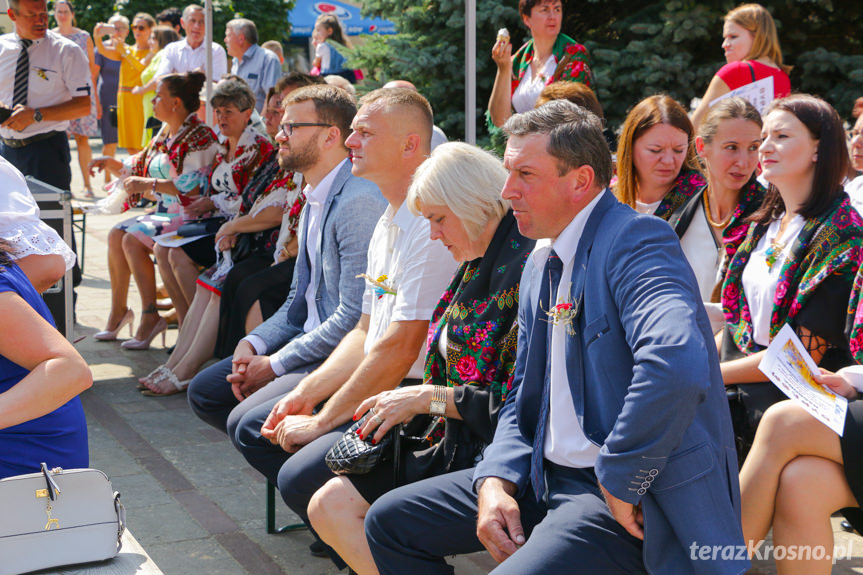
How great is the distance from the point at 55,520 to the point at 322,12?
2115 centimetres

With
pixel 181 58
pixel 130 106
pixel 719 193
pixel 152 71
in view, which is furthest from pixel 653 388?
pixel 130 106

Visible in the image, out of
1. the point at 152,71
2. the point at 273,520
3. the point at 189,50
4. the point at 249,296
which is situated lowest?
the point at 273,520

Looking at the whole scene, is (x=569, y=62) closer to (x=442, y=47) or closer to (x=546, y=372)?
(x=442, y=47)

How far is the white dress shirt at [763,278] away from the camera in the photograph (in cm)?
290

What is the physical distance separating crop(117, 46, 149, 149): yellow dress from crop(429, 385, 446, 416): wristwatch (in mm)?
10580

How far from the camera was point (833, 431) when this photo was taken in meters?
2.55

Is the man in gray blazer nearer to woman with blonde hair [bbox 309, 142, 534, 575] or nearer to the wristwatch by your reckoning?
woman with blonde hair [bbox 309, 142, 534, 575]

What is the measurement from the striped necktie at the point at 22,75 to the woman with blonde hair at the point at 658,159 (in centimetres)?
451

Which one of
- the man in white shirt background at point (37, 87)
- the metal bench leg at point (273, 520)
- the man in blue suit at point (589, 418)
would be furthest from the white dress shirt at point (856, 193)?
the man in white shirt background at point (37, 87)

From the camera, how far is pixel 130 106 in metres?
12.4

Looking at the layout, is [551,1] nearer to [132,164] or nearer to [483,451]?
[132,164]

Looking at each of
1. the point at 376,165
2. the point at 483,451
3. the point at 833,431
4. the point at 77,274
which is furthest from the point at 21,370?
the point at 77,274

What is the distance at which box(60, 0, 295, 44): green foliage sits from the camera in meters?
19.7

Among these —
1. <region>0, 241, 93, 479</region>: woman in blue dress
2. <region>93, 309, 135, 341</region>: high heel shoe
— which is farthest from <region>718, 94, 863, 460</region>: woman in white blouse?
<region>93, 309, 135, 341</region>: high heel shoe
